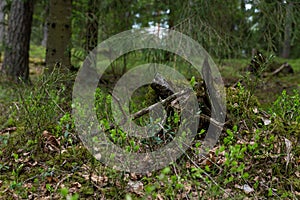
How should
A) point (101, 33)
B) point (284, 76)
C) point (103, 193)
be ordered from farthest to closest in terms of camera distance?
point (284, 76)
point (101, 33)
point (103, 193)

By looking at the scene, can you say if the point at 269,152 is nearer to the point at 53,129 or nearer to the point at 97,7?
Result: the point at 53,129

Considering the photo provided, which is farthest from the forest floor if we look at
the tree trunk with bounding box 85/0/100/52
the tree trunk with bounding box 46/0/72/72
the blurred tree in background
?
the tree trunk with bounding box 85/0/100/52

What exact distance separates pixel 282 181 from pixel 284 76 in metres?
8.62

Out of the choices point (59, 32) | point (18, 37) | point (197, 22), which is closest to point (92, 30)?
point (59, 32)

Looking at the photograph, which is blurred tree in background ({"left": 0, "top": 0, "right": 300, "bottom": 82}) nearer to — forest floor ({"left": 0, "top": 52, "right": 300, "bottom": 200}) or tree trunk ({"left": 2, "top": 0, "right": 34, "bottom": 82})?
tree trunk ({"left": 2, "top": 0, "right": 34, "bottom": 82})

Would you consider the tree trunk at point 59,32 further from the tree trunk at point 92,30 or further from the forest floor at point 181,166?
the forest floor at point 181,166

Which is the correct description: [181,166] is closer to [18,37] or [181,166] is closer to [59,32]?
[59,32]

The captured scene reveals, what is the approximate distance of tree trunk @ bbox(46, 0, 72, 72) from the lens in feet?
19.3

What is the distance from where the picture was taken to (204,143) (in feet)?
9.93

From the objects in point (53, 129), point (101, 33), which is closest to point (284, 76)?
point (101, 33)

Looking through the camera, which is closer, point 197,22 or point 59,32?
point 197,22

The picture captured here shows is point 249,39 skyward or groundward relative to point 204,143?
skyward

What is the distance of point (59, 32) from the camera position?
5.97 m

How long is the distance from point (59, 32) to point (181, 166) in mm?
4300
